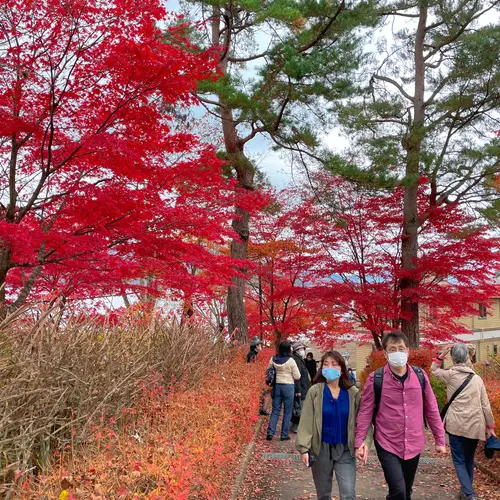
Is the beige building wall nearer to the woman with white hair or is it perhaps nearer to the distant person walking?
the woman with white hair

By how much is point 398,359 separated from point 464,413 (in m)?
1.68

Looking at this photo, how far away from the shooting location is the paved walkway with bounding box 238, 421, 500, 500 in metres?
5.90

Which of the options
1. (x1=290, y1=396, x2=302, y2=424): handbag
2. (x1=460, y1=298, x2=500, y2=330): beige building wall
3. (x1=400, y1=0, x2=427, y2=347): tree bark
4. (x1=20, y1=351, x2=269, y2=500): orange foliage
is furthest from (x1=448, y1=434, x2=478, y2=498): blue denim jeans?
(x1=460, y1=298, x2=500, y2=330): beige building wall

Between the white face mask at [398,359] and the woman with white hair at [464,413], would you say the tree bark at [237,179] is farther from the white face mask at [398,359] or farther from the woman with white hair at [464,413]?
the white face mask at [398,359]

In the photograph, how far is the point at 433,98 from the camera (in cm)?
1642

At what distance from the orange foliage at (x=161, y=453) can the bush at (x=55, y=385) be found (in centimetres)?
16

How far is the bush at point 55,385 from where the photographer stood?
12.2 ft

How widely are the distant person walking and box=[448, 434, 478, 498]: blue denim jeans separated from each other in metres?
1.72

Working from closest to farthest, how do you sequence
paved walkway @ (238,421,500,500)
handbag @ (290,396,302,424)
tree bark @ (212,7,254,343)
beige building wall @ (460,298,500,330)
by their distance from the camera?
paved walkway @ (238,421,500,500)
handbag @ (290,396,302,424)
tree bark @ (212,7,254,343)
beige building wall @ (460,298,500,330)

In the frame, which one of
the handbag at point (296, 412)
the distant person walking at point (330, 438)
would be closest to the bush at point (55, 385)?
the distant person walking at point (330, 438)

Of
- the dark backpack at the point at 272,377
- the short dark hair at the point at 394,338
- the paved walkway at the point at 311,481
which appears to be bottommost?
the paved walkway at the point at 311,481

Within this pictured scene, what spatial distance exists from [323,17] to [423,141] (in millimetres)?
4682

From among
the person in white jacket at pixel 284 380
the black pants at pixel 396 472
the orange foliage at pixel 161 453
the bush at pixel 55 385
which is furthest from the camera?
the person in white jacket at pixel 284 380

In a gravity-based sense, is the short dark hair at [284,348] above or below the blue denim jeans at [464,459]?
above
